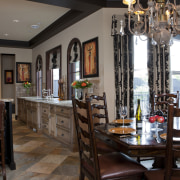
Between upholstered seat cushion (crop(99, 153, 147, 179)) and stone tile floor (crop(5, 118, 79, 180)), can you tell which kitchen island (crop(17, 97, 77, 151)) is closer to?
stone tile floor (crop(5, 118, 79, 180))

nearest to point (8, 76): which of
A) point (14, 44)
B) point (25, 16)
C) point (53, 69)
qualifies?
point (14, 44)

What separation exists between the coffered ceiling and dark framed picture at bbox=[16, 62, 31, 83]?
1.14m

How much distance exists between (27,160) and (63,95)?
2.25 meters

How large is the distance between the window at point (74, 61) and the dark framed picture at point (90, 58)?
265 millimetres

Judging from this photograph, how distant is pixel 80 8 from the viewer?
13.1 feet

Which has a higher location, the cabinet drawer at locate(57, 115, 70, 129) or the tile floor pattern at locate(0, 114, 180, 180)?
the cabinet drawer at locate(57, 115, 70, 129)

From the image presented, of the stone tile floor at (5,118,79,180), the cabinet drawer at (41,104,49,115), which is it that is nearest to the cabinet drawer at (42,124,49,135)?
the stone tile floor at (5,118,79,180)

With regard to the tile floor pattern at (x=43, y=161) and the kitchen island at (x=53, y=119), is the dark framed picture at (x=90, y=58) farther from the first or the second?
the tile floor pattern at (x=43, y=161)

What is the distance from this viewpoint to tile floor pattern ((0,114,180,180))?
280 cm

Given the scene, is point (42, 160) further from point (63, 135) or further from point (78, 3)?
point (78, 3)

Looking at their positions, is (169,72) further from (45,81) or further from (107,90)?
(45,81)

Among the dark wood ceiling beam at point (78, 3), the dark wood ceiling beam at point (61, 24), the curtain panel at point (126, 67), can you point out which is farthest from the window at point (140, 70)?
the dark wood ceiling beam at point (61, 24)

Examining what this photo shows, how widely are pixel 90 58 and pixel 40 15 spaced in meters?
1.72

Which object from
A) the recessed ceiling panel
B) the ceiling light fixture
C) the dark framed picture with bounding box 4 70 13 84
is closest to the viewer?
the recessed ceiling panel
